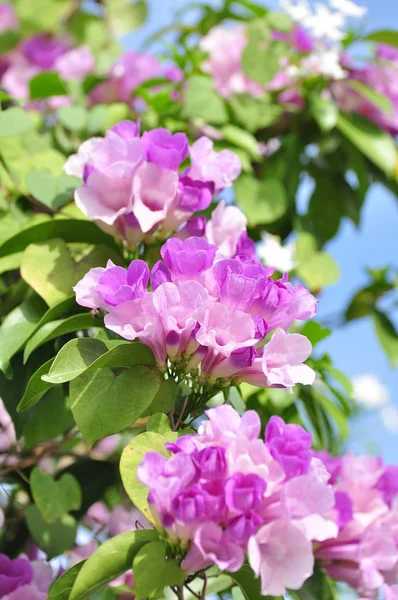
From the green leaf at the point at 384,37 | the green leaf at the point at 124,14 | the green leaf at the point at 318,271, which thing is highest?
the green leaf at the point at 384,37

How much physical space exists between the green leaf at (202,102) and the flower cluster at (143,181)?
43 cm

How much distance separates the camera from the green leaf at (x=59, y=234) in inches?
28.0

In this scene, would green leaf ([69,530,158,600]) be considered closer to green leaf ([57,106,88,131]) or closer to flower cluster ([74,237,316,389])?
flower cluster ([74,237,316,389])

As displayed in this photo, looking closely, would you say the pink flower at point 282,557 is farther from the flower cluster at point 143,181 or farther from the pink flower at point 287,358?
the flower cluster at point 143,181

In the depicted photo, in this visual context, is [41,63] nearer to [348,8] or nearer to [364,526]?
[348,8]

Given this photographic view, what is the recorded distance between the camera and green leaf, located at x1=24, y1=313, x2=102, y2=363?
62 centimetres

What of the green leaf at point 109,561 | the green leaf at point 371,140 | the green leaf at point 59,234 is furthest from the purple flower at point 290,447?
the green leaf at point 371,140

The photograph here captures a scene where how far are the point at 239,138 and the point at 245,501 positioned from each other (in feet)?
2.48

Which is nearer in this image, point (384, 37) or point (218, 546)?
point (218, 546)

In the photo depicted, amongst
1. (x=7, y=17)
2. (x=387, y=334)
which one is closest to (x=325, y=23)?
(x=387, y=334)

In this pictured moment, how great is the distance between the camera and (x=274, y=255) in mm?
1073

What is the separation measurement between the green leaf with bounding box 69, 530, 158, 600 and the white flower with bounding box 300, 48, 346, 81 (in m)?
0.87

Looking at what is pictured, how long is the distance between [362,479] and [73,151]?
2.04 feet

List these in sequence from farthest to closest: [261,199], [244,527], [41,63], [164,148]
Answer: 1. [41,63]
2. [261,199]
3. [164,148]
4. [244,527]
